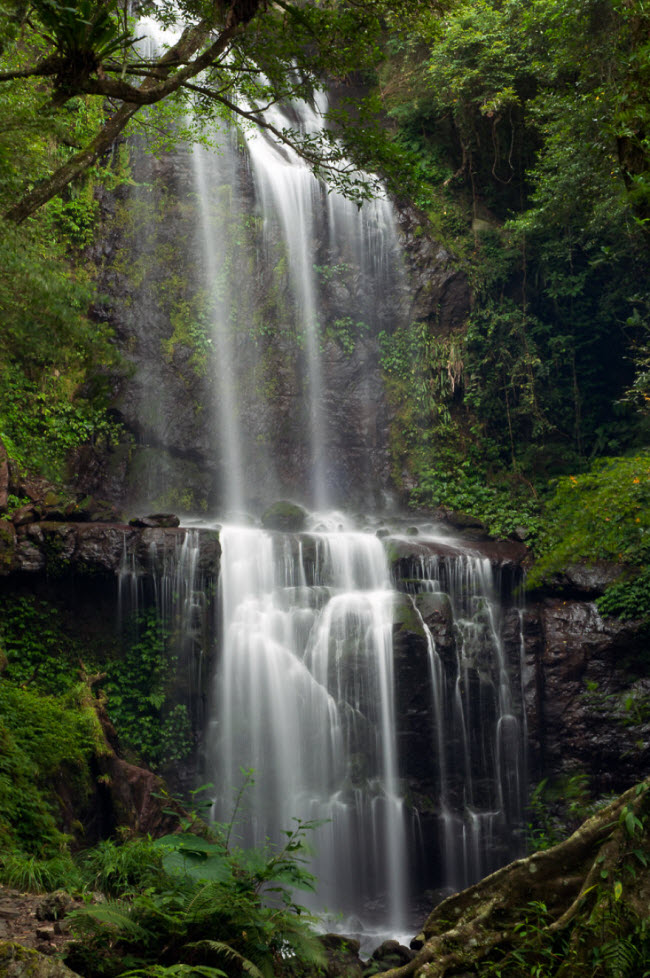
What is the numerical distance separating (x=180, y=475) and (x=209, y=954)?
1244 cm

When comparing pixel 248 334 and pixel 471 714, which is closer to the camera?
pixel 471 714

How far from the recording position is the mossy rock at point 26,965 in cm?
251

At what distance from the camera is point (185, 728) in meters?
10.4

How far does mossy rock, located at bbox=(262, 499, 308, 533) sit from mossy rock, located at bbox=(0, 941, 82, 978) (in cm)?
1098

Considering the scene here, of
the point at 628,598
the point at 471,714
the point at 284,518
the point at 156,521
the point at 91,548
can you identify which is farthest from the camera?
the point at 284,518

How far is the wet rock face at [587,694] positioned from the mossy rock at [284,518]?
474cm

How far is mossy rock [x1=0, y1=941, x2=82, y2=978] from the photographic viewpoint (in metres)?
2.51

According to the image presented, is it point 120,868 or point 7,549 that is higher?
point 7,549

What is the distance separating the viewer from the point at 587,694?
467 inches

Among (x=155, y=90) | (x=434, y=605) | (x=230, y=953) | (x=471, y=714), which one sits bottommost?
(x=471, y=714)

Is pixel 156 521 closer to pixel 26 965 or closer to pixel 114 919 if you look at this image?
pixel 114 919

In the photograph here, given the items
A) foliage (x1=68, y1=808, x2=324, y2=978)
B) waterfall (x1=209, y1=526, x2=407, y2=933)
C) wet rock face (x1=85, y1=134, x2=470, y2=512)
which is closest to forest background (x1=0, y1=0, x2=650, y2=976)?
wet rock face (x1=85, y1=134, x2=470, y2=512)

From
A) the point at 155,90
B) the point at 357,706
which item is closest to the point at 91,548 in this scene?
the point at 357,706

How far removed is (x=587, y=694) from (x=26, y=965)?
11.0 metres
